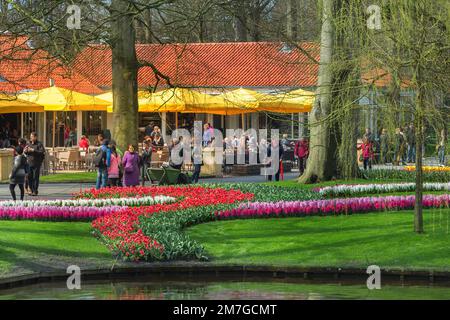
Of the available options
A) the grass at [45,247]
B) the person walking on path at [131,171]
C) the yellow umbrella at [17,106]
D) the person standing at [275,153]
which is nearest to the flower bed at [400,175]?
the person standing at [275,153]

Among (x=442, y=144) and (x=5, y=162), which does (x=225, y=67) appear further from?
(x=442, y=144)

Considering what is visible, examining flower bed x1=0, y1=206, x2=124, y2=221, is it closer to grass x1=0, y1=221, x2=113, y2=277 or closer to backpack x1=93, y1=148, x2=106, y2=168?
grass x1=0, y1=221, x2=113, y2=277

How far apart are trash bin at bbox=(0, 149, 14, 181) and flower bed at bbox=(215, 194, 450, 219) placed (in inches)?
616

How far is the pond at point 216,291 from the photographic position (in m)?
14.8

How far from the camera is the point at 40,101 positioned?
141 feet

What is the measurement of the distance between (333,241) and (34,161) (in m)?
13.1

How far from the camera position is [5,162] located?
121 feet

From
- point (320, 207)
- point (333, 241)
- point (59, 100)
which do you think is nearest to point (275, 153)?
point (59, 100)

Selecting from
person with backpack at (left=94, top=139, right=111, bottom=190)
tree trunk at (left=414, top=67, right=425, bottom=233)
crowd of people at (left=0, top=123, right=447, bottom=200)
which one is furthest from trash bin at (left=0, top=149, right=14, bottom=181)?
tree trunk at (left=414, top=67, right=425, bottom=233)

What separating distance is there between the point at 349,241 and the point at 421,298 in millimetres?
4475

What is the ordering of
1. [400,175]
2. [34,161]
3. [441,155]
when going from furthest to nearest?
[400,175], [34,161], [441,155]

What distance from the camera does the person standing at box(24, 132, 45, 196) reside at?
29672mm

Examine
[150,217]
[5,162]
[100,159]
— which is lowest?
[150,217]

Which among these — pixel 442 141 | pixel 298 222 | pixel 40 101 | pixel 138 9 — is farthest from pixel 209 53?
pixel 442 141
